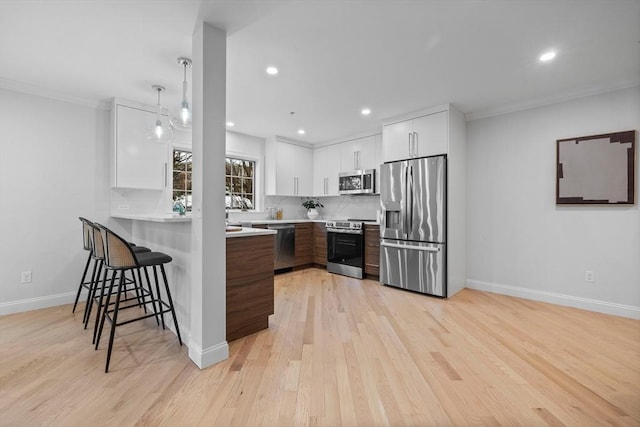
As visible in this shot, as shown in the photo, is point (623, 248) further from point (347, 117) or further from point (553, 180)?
point (347, 117)

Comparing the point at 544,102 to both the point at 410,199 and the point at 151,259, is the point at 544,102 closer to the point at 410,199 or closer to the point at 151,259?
the point at 410,199

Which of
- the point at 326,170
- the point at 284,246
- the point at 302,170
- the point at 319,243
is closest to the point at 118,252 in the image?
the point at 284,246

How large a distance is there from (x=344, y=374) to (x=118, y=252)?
1.85 metres

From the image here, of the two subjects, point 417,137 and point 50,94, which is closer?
point 50,94

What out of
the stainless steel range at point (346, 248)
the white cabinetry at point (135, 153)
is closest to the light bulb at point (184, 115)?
the white cabinetry at point (135, 153)

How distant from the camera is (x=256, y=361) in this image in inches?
79.7

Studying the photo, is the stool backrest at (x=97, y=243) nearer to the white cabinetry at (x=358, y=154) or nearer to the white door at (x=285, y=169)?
the white door at (x=285, y=169)

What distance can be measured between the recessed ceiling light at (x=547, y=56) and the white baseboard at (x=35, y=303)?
5.49 metres

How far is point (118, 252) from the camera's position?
205cm

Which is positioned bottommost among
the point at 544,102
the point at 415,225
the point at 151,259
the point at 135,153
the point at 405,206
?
the point at 151,259

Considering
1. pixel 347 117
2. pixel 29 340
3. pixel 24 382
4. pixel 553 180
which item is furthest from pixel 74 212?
pixel 553 180

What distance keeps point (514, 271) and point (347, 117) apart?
308 centimetres

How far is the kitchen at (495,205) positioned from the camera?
2949mm

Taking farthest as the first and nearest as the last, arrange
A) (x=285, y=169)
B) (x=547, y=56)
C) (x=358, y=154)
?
(x=285, y=169) < (x=358, y=154) < (x=547, y=56)
